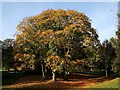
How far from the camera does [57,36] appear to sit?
118 feet

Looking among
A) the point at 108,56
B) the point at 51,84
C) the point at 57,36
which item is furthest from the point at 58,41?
the point at 108,56

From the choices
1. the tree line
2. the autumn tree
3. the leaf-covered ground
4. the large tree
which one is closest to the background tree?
the tree line

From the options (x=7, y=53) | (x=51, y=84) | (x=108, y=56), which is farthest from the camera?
(x=108, y=56)

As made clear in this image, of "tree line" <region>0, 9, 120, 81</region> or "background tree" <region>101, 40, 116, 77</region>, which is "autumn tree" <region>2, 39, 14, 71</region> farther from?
"background tree" <region>101, 40, 116, 77</region>

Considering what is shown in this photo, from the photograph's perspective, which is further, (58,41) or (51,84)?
(58,41)

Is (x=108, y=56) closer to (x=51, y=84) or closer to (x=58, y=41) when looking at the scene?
(x=58, y=41)

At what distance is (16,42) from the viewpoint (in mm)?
38156

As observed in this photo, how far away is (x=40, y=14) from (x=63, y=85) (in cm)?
1115

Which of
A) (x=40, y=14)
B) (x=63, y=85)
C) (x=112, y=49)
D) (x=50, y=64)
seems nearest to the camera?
(x=63, y=85)

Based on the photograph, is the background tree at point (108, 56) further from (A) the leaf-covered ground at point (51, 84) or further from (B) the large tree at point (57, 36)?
(A) the leaf-covered ground at point (51, 84)

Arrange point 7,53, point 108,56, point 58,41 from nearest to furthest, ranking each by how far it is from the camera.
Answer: point 58,41, point 7,53, point 108,56

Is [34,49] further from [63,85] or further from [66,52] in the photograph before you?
[63,85]

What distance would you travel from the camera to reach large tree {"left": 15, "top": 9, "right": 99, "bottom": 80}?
118 ft

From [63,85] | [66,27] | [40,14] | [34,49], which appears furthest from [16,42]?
[63,85]
